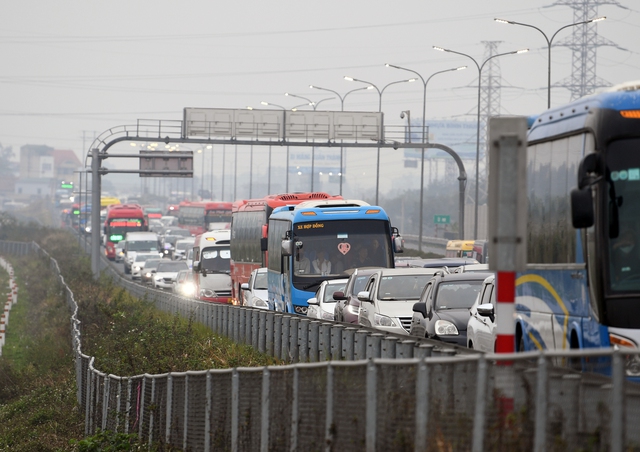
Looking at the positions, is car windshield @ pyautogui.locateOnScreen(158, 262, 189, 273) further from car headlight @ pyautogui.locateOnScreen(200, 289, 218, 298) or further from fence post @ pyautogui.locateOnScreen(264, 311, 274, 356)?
fence post @ pyautogui.locateOnScreen(264, 311, 274, 356)

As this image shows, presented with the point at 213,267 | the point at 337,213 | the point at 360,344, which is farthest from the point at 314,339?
Answer: the point at 213,267

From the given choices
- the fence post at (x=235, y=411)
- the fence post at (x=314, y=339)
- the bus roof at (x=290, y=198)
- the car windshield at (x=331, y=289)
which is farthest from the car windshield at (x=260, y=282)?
the fence post at (x=235, y=411)

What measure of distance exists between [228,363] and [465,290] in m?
3.82

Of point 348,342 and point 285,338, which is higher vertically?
point 348,342

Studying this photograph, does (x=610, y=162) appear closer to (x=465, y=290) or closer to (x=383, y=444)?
(x=383, y=444)

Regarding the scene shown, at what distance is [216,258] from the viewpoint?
4641 cm

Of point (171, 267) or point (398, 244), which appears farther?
point (171, 267)

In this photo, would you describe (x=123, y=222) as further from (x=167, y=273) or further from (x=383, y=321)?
(x=383, y=321)

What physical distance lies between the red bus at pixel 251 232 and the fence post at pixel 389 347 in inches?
818

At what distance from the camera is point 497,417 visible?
6.84 metres

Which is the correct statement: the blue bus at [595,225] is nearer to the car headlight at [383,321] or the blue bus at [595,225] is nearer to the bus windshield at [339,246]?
the car headlight at [383,321]

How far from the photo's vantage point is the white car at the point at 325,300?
25297 millimetres

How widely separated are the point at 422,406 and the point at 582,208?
301 cm

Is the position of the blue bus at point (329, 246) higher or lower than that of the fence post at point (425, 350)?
higher
